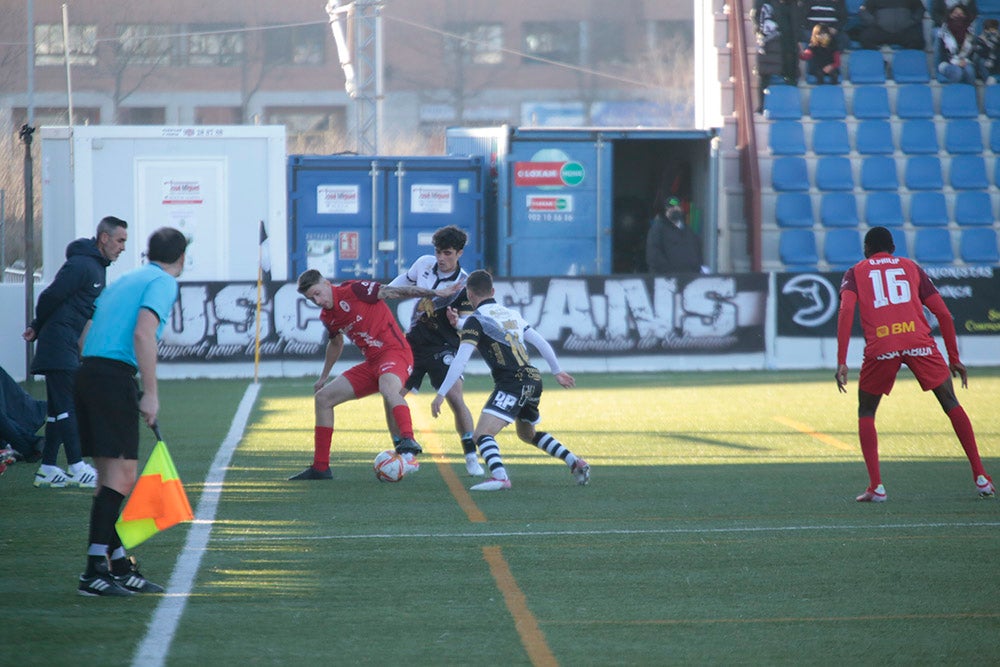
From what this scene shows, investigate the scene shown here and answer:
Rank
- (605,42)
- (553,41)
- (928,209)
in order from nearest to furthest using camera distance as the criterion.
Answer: (928,209)
(553,41)
(605,42)

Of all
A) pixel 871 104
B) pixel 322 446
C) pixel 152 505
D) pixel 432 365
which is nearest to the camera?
pixel 152 505

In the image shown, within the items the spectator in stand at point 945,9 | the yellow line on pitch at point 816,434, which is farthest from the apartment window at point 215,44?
the yellow line on pitch at point 816,434

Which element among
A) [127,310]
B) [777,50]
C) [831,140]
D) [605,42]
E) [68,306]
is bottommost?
[68,306]

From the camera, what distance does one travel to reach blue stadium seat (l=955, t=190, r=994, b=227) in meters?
25.1

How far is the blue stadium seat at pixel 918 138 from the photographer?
25781 mm

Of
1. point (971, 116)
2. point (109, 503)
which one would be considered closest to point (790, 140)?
point (971, 116)

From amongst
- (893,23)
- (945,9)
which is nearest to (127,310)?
(893,23)

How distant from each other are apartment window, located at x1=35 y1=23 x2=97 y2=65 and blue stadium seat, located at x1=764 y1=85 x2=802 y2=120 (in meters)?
25.5

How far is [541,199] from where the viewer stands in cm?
2362

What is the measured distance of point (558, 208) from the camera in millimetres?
23688

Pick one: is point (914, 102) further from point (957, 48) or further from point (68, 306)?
point (68, 306)

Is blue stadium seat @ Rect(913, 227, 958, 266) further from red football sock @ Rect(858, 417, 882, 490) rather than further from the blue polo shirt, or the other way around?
the blue polo shirt

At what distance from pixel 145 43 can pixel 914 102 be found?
92.8ft

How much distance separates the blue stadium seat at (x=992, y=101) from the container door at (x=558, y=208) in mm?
8160
